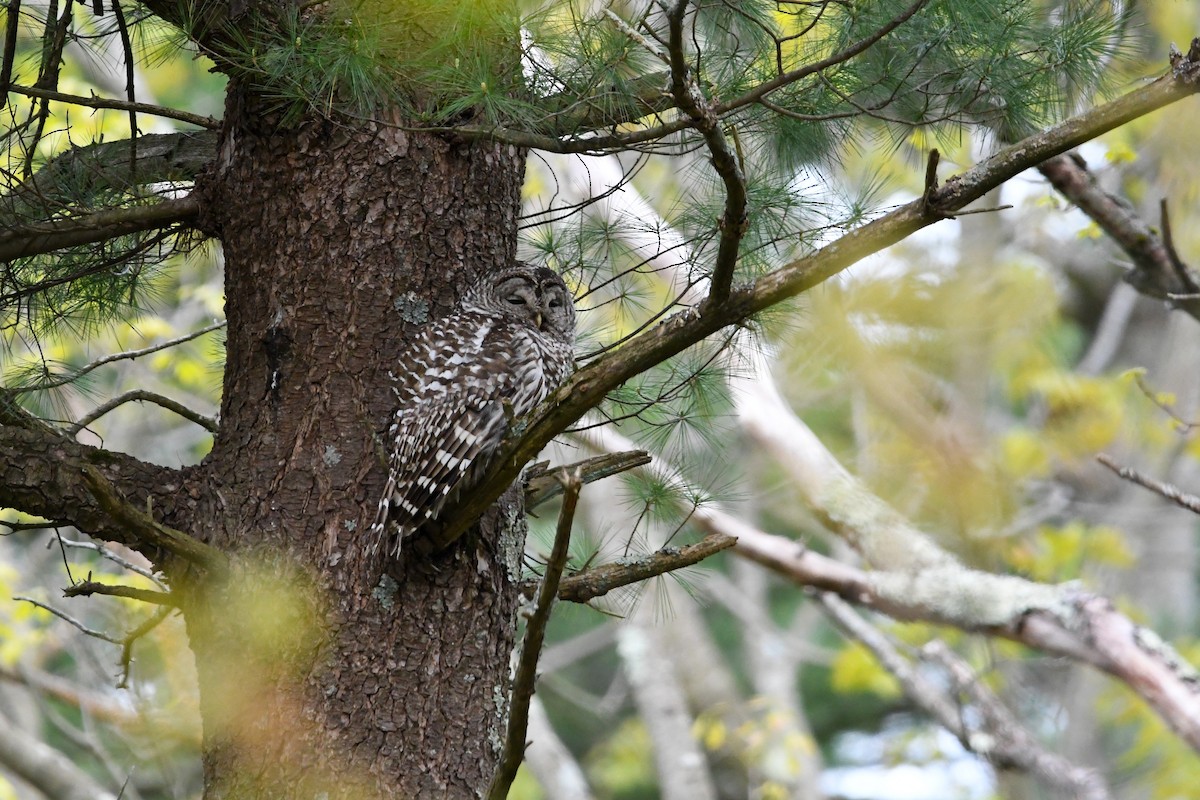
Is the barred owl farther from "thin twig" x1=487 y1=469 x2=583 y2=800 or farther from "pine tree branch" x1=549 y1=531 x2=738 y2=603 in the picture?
"thin twig" x1=487 y1=469 x2=583 y2=800

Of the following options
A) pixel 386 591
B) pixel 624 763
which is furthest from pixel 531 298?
pixel 624 763

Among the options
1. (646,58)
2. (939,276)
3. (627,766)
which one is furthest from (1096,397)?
(646,58)

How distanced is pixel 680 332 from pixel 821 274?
1.04ft

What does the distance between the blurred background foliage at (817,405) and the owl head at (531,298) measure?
0.57ft

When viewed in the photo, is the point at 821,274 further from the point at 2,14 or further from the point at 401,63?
the point at 2,14

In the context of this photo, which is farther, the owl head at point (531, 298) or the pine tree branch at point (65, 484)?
the owl head at point (531, 298)

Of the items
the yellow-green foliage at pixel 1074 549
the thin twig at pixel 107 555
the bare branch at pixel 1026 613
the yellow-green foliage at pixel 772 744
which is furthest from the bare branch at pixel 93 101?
the yellow-green foliage at pixel 772 744

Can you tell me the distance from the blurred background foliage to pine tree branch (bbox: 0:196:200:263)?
1.31ft

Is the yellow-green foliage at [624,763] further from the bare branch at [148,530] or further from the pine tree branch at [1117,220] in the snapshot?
the bare branch at [148,530]

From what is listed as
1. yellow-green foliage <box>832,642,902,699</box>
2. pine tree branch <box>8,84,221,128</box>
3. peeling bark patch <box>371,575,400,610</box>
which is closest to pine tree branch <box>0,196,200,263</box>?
pine tree branch <box>8,84,221,128</box>

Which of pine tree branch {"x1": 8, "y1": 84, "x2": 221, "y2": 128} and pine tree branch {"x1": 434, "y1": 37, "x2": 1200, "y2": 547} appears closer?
pine tree branch {"x1": 434, "y1": 37, "x2": 1200, "y2": 547}

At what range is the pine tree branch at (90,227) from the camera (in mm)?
2971

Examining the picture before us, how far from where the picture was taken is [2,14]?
10.8 ft

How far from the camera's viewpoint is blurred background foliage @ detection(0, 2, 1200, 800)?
3.60 metres
